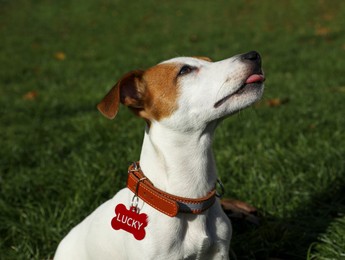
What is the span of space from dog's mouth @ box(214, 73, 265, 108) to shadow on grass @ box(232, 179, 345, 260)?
1.29 meters

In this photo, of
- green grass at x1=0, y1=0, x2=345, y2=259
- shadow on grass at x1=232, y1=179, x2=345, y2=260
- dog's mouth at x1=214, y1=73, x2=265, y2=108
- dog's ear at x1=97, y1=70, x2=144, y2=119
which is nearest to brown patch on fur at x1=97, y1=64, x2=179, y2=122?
dog's ear at x1=97, y1=70, x2=144, y2=119

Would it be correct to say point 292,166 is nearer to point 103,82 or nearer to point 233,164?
point 233,164

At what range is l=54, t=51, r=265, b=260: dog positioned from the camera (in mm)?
2656

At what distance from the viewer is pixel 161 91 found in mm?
2838

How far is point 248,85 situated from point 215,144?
2.49 meters

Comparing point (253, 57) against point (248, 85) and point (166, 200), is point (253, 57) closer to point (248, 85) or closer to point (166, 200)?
point (248, 85)

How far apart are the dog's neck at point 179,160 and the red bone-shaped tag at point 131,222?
0.21 meters

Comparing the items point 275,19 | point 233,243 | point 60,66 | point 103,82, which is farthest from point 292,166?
point 275,19

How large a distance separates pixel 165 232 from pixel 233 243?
110 cm

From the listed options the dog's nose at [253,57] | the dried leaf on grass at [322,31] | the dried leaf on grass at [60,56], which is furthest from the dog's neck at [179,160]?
the dried leaf on grass at [322,31]

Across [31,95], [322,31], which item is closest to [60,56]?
[31,95]

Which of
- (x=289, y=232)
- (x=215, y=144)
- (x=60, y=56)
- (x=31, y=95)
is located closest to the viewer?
(x=289, y=232)

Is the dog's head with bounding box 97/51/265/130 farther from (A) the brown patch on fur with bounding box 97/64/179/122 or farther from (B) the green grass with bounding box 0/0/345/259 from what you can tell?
(B) the green grass with bounding box 0/0/345/259

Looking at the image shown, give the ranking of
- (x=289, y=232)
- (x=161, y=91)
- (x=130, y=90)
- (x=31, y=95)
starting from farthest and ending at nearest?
(x=31, y=95) < (x=289, y=232) < (x=130, y=90) < (x=161, y=91)
